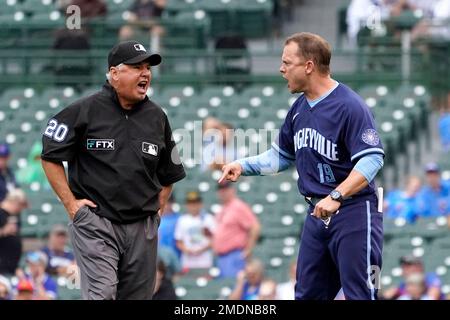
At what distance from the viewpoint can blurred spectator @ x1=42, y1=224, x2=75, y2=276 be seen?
12781 millimetres

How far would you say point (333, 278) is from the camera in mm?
7996

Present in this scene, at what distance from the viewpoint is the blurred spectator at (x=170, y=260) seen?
41.8 ft

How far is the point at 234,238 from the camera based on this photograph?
13078 millimetres

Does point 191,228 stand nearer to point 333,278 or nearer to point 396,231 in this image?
point 396,231

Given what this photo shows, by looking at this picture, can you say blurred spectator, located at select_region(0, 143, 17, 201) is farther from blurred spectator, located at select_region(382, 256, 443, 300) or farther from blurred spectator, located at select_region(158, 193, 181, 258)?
blurred spectator, located at select_region(382, 256, 443, 300)

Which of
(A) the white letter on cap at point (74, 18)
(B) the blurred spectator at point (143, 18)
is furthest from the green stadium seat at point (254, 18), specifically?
(A) the white letter on cap at point (74, 18)

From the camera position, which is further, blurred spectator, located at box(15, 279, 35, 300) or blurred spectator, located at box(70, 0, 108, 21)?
blurred spectator, located at box(70, 0, 108, 21)

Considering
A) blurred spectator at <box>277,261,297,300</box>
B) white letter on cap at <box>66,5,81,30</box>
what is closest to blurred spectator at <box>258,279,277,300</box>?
blurred spectator at <box>277,261,297,300</box>

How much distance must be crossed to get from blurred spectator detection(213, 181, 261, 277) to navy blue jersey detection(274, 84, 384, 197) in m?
5.12

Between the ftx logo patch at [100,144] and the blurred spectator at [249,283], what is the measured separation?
4383mm

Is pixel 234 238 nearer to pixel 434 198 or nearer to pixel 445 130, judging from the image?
pixel 434 198

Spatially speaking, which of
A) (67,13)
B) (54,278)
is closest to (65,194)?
(54,278)

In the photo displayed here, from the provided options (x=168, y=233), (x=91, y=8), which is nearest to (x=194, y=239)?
(x=168, y=233)
